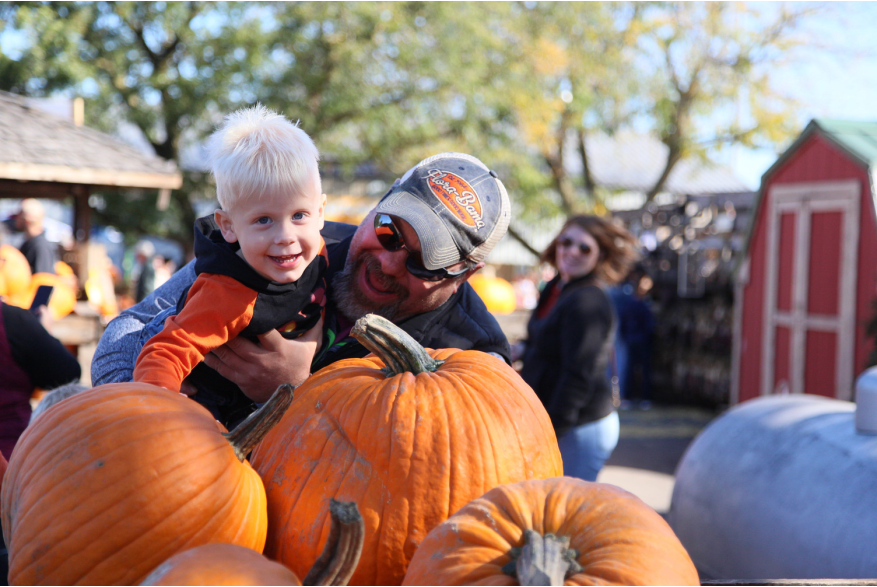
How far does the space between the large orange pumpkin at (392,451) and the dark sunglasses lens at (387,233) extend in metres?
0.33

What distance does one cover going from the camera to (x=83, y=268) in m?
9.52

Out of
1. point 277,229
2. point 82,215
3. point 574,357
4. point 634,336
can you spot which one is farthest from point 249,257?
point 634,336

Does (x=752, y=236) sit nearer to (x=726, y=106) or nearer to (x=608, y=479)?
(x=608, y=479)

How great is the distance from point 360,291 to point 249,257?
27cm

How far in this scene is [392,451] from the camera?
1.21 meters

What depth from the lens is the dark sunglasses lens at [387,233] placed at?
1.63m

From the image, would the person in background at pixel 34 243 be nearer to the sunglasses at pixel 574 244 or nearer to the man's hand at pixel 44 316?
the man's hand at pixel 44 316

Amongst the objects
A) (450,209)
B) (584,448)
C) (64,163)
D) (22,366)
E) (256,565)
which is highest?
(64,163)

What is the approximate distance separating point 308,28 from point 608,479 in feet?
40.9

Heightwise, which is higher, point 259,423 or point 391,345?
point 391,345

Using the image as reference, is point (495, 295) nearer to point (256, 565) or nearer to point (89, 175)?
point (89, 175)

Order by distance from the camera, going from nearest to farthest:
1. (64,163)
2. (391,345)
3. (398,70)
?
(391,345), (64,163), (398,70)

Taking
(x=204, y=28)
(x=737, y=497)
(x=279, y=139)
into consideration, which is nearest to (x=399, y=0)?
(x=204, y=28)

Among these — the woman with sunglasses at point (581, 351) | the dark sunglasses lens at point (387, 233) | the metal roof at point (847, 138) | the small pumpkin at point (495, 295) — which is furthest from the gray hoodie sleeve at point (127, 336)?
the small pumpkin at point (495, 295)
